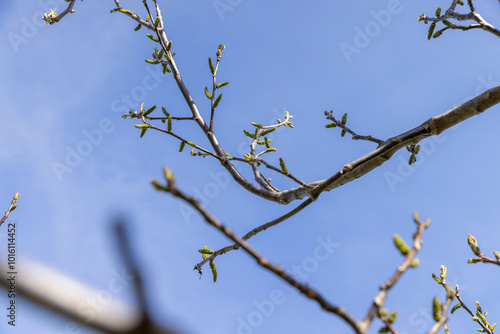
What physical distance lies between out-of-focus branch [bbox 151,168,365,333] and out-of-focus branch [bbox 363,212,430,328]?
0.13 metres

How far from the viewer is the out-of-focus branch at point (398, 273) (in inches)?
70.5

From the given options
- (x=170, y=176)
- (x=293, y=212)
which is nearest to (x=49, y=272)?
(x=170, y=176)

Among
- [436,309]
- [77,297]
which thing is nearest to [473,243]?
[436,309]

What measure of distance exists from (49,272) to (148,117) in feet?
13.2

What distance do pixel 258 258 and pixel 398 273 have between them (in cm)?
71

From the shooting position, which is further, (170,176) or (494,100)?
(494,100)

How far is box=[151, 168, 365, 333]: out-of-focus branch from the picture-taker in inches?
58.4

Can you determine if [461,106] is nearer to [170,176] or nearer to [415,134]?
[415,134]

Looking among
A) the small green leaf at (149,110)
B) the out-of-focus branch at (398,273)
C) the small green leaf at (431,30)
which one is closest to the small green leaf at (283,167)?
the out-of-focus branch at (398,273)

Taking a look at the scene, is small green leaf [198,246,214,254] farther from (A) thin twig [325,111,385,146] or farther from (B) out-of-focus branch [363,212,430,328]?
(B) out-of-focus branch [363,212,430,328]

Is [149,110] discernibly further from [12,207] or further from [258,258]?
[258,258]

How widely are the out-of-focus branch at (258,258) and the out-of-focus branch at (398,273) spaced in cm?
13

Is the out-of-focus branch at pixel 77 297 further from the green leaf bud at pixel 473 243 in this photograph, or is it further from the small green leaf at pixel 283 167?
the green leaf bud at pixel 473 243

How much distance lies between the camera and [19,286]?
2.19 feet
